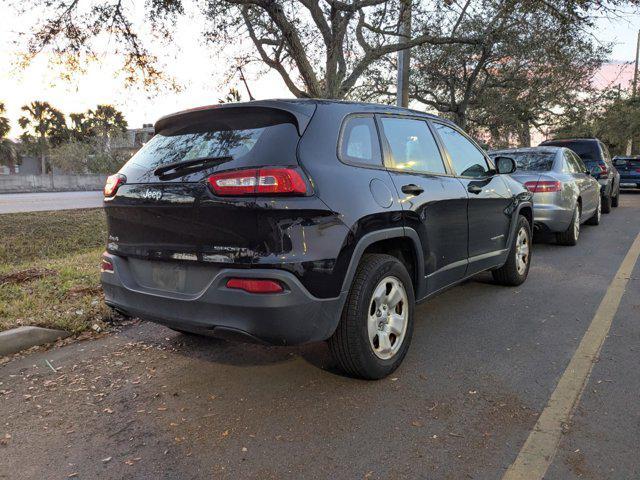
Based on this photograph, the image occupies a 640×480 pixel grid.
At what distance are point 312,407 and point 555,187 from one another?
19.6 ft

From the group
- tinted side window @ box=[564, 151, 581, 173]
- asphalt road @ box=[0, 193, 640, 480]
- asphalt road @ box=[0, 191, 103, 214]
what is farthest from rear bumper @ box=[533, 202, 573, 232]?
asphalt road @ box=[0, 191, 103, 214]

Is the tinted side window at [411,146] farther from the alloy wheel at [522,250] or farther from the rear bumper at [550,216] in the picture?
the rear bumper at [550,216]

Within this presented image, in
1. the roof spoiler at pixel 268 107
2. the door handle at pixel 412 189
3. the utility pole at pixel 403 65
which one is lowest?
the door handle at pixel 412 189

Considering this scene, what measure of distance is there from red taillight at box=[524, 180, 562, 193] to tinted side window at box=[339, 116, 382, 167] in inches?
191

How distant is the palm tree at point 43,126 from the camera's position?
6228 cm

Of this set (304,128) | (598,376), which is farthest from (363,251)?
(598,376)

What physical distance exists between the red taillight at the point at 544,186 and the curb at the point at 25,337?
6437mm

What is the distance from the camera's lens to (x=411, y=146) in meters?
3.92

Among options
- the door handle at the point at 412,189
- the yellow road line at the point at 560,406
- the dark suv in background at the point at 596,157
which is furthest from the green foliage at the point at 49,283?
the dark suv in background at the point at 596,157

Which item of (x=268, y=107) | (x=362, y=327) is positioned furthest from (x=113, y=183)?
(x=362, y=327)

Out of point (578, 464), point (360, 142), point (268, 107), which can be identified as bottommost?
point (578, 464)

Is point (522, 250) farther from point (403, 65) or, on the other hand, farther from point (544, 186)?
point (403, 65)

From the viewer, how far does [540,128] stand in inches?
1321

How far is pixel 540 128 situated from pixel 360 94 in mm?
18127
